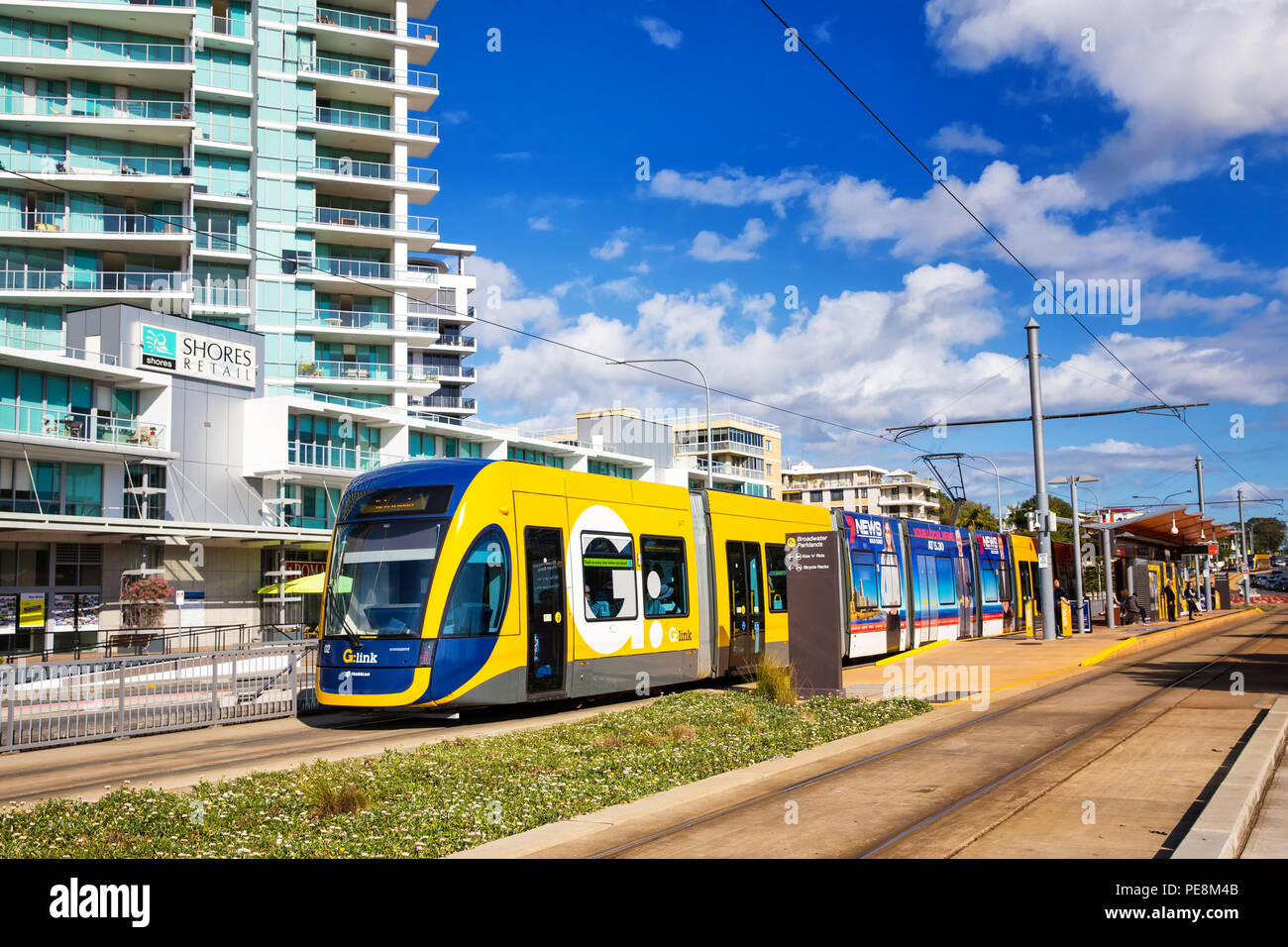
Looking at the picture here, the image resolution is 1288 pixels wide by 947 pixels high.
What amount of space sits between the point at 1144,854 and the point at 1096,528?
33971 mm

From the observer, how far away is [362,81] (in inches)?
2406

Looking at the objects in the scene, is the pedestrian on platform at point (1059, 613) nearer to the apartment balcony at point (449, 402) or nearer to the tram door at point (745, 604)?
the tram door at point (745, 604)

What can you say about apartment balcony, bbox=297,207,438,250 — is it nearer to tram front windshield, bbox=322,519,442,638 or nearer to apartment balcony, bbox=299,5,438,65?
apartment balcony, bbox=299,5,438,65

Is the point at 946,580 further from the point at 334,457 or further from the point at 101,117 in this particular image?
the point at 101,117

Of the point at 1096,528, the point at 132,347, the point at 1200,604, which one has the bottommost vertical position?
the point at 1200,604

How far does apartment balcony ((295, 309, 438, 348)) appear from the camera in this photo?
5925cm

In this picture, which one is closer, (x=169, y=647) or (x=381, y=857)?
(x=381, y=857)

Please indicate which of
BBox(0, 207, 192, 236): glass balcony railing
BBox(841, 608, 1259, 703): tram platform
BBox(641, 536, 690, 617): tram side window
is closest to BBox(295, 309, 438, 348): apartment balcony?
BBox(0, 207, 192, 236): glass balcony railing

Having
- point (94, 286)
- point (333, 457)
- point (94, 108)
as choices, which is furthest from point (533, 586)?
point (94, 108)

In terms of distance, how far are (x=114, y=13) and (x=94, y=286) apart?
1464 centimetres

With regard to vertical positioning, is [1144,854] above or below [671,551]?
below
